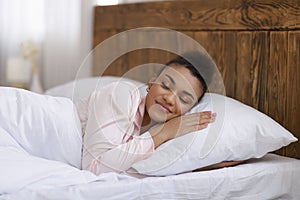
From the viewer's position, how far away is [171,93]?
5.88ft

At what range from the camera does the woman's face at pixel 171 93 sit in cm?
180

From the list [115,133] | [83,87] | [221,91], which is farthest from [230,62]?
[115,133]

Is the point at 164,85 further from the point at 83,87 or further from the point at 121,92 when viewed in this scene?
the point at 83,87

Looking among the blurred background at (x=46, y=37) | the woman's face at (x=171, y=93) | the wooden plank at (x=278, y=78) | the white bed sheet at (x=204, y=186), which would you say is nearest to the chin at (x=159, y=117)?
the woman's face at (x=171, y=93)

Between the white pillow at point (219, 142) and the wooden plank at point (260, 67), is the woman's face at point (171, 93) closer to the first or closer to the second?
the white pillow at point (219, 142)

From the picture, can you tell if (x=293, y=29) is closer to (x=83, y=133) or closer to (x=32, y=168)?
(x=83, y=133)

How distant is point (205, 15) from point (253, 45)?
1.04 ft

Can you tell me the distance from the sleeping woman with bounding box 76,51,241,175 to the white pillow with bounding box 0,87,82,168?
0.13ft

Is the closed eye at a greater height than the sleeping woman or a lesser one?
greater

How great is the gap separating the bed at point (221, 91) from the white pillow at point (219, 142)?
0.04 m

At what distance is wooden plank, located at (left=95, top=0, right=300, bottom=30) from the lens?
83.4 inches

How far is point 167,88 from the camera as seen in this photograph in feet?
5.90

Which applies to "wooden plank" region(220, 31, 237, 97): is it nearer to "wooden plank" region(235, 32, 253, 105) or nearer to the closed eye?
"wooden plank" region(235, 32, 253, 105)

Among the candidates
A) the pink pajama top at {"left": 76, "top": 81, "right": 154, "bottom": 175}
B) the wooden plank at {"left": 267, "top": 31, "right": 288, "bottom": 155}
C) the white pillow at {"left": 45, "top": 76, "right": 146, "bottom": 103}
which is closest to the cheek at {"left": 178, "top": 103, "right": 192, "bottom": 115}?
the pink pajama top at {"left": 76, "top": 81, "right": 154, "bottom": 175}
